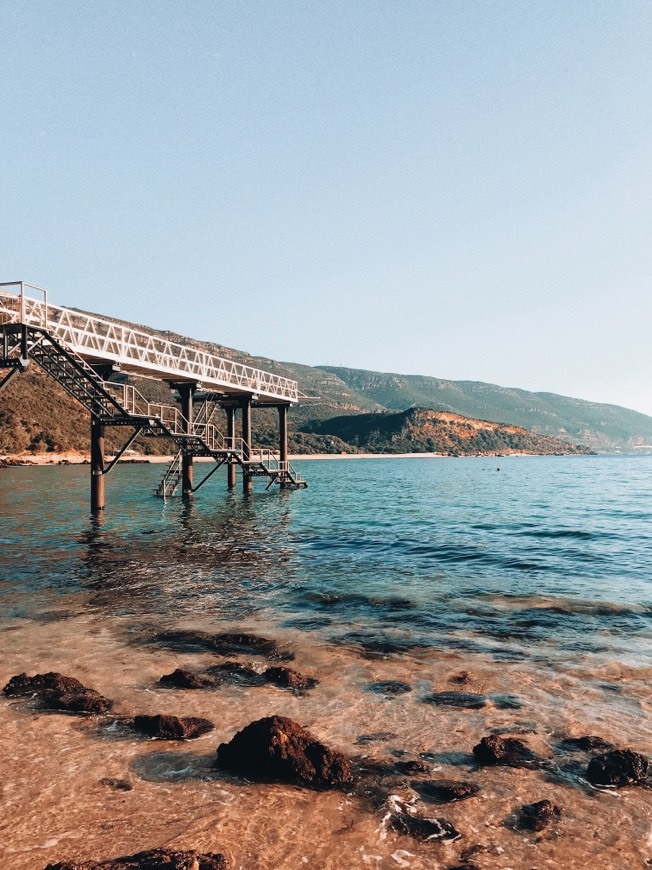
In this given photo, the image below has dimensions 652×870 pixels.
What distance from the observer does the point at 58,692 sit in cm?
752

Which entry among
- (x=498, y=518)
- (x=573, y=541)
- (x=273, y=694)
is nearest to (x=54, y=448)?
(x=498, y=518)

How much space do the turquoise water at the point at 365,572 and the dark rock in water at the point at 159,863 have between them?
573cm

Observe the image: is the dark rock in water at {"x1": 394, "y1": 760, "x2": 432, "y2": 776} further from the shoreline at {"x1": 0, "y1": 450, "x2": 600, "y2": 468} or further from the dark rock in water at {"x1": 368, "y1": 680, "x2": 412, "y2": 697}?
the shoreline at {"x1": 0, "y1": 450, "x2": 600, "y2": 468}

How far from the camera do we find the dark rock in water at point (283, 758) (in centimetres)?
549

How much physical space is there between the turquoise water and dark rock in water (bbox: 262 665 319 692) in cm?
197

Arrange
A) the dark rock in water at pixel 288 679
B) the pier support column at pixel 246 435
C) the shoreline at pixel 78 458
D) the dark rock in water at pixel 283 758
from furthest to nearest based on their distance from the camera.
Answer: the shoreline at pixel 78 458, the pier support column at pixel 246 435, the dark rock in water at pixel 288 679, the dark rock in water at pixel 283 758

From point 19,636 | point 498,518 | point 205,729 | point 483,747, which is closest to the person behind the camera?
point 483,747

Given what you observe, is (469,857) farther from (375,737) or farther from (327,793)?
(375,737)

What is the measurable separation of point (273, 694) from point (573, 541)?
18.9m

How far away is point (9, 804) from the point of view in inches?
199

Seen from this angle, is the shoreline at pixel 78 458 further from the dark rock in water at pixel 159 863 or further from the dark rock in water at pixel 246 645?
the dark rock in water at pixel 159 863

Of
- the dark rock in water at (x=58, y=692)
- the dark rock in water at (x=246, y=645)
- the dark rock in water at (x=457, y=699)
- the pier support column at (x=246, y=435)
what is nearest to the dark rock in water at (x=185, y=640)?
the dark rock in water at (x=246, y=645)

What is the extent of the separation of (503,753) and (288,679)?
10.3 ft

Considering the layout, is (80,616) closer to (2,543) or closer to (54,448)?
(2,543)
